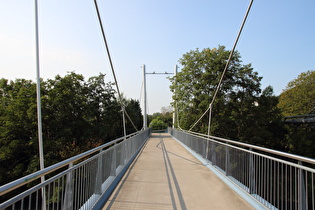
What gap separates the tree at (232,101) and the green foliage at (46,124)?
11390 millimetres

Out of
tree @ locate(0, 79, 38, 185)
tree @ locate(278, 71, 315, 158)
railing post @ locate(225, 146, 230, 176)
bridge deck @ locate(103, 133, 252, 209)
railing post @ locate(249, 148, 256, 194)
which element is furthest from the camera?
tree @ locate(278, 71, 315, 158)

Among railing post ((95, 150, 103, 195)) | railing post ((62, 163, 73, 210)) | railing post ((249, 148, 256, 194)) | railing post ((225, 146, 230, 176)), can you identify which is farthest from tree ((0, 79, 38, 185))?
railing post ((249, 148, 256, 194))

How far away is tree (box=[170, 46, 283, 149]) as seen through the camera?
1927cm

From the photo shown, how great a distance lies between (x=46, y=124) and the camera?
70.6ft

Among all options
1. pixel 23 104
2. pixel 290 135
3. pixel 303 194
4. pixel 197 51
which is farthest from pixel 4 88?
pixel 290 135

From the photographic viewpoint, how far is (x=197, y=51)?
2192cm

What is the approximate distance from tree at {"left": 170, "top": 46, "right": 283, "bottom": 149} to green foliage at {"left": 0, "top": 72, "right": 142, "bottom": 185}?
37.4 feet

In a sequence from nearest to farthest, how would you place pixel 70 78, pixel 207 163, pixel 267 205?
pixel 267 205
pixel 207 163
pixel 70 78

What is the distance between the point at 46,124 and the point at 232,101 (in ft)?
54.0

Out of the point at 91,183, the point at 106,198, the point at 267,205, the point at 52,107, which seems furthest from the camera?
the point at 52,107

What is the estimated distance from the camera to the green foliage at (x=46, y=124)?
744 inches

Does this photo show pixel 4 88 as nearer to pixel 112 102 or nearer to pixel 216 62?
pixel 112 102

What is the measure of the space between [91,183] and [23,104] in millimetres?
18739

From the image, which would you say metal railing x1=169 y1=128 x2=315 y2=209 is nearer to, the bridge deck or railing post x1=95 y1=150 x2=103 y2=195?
the bridge deck
